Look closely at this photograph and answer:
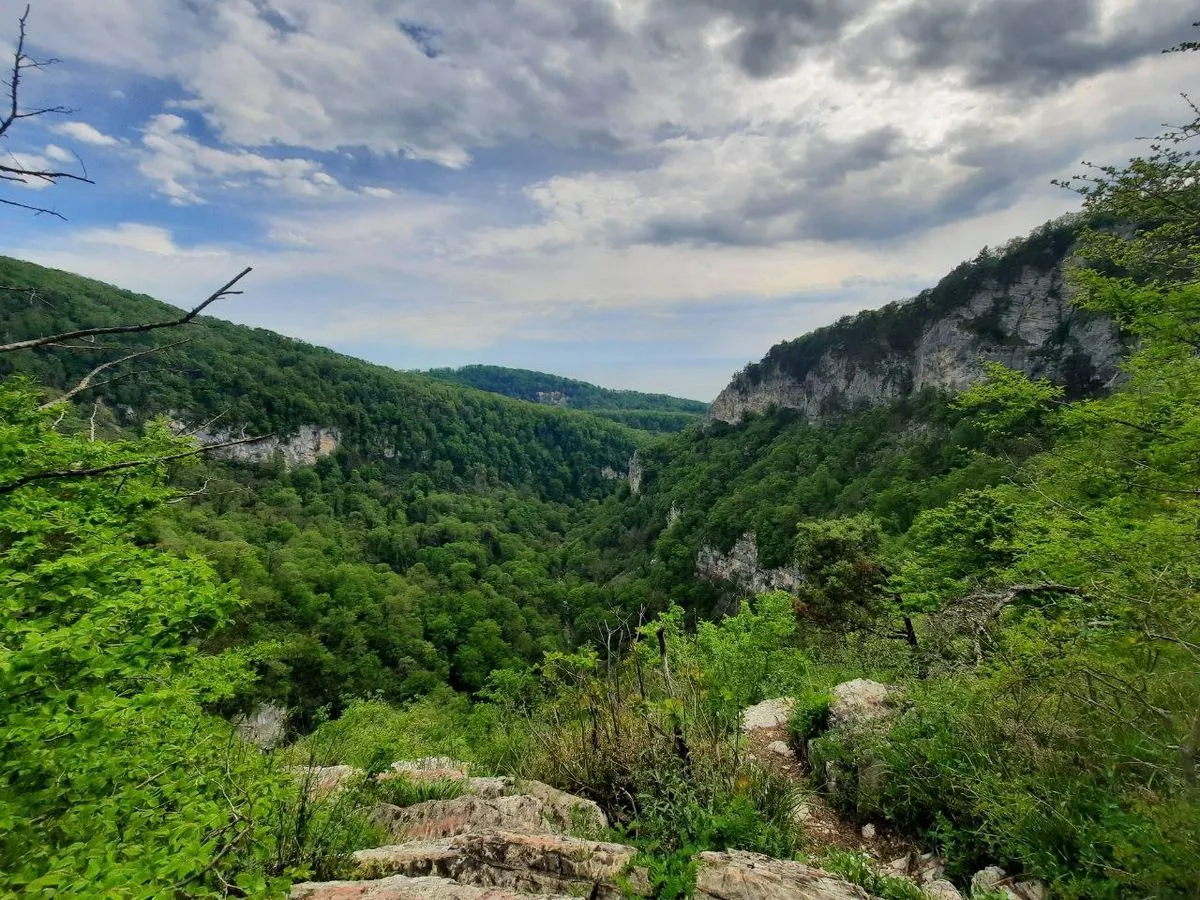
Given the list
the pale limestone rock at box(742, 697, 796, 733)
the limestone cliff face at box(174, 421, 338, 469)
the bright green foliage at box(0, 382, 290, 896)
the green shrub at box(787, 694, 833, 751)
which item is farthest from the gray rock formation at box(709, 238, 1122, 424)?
the limestone cliff face at box(174, 421, 338, 469)

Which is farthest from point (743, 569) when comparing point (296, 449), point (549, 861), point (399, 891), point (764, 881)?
point (296, 449)

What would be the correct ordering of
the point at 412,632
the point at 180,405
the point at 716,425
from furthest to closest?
the point at 716,425 < the point at 180,405 < the point at 412,632

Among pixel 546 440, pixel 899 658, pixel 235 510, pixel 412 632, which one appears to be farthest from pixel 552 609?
pixel 546 440

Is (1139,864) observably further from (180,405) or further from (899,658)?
(180,405)

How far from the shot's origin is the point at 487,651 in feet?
178

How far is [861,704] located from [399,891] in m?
5.77

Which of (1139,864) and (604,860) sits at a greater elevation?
(1139,864)

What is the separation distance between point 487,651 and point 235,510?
4470 centimetres

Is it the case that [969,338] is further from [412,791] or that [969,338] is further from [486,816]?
[486,816]

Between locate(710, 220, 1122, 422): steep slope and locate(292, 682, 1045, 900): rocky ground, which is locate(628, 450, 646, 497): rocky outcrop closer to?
locate(710, 220, 1122, 422): steep slope

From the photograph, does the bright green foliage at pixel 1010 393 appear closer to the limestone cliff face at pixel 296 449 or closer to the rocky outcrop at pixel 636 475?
the rocky outcrop at pixel 636 475

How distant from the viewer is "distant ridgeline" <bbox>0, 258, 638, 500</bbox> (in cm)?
7988

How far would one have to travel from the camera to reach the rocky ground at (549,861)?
339 centimetres

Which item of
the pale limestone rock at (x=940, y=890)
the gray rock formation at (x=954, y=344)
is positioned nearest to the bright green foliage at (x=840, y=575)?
the pale limestone rock at (x=940, y=890)
